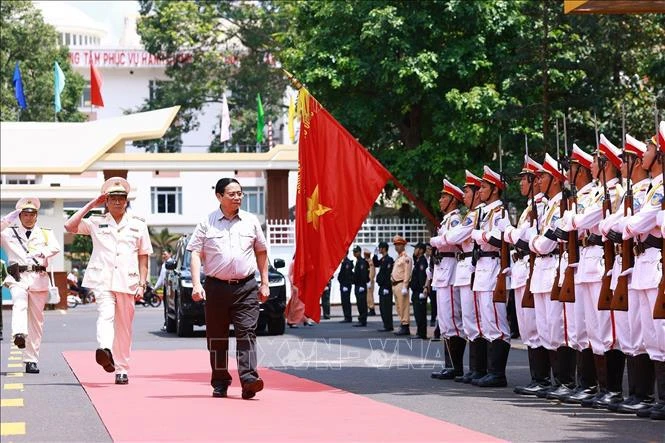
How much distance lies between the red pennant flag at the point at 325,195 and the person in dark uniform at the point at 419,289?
9.08m

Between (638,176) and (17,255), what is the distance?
26.0 ft

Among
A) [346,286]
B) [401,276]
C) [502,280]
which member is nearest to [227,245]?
[502,280]

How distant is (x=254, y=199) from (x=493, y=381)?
224 feet

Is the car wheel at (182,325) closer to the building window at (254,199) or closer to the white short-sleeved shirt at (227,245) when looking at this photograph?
the white short-sleeved shirt at (227,245)

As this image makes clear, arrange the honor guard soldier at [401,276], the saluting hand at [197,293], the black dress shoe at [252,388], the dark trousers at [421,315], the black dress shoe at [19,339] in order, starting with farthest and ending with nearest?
the honor guard soldier at [401,276] → the dark trousers at [421,315] → the black dress shoe at [19,339] → the saluting hand at [197,293] → the black dress shoe at [252,388]

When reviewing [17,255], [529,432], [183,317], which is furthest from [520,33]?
[529,432]

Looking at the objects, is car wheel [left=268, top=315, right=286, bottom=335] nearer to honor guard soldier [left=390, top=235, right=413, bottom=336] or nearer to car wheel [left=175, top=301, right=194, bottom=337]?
car wheel [left=175, top=301, right=194, bottom=337]

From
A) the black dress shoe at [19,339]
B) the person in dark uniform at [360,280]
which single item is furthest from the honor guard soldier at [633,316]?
the person in dark uniform at [360,280]

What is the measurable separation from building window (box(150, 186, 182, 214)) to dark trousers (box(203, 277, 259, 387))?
69580mm

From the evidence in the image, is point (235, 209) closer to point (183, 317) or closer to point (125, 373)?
point (125, 373)

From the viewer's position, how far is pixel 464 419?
1105cm

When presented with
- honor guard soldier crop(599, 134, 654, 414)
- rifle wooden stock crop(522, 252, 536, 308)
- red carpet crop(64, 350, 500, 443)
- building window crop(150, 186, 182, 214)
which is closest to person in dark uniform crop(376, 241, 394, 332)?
red carpet crop(64, 350, 500, 443)

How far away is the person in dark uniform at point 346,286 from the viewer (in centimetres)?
3288

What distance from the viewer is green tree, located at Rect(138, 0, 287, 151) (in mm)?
61500
